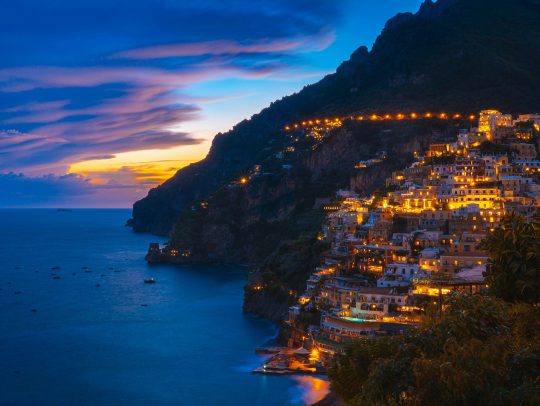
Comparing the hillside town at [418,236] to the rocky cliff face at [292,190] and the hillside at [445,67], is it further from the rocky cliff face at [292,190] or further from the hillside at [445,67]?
the hillside at [445,67]

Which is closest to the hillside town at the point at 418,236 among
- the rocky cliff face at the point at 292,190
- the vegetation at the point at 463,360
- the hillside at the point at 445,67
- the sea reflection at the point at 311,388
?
the sea reflection at the point at 311,388

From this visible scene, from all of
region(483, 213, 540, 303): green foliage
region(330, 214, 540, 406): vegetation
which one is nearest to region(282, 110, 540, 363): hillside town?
region(483, 213, 540, 303): green foliage

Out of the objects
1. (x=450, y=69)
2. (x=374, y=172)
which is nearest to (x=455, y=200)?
(x=374, y=172)

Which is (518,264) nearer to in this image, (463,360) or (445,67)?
→ (463,360)

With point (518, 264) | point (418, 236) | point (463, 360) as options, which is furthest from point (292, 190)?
point (463, 360)

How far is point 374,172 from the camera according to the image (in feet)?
351

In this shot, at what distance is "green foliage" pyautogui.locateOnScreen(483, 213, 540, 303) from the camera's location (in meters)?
25.9

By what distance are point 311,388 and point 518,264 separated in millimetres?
24008

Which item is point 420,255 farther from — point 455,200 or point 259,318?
point 259,318

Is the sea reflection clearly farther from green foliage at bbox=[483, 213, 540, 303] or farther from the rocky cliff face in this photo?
the rocky cliff face

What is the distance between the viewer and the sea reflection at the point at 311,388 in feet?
144

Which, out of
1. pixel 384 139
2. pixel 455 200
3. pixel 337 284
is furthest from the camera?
pixel 384 139

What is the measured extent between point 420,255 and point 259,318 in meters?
24.2

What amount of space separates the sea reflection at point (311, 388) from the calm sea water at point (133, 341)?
0.26 ft
